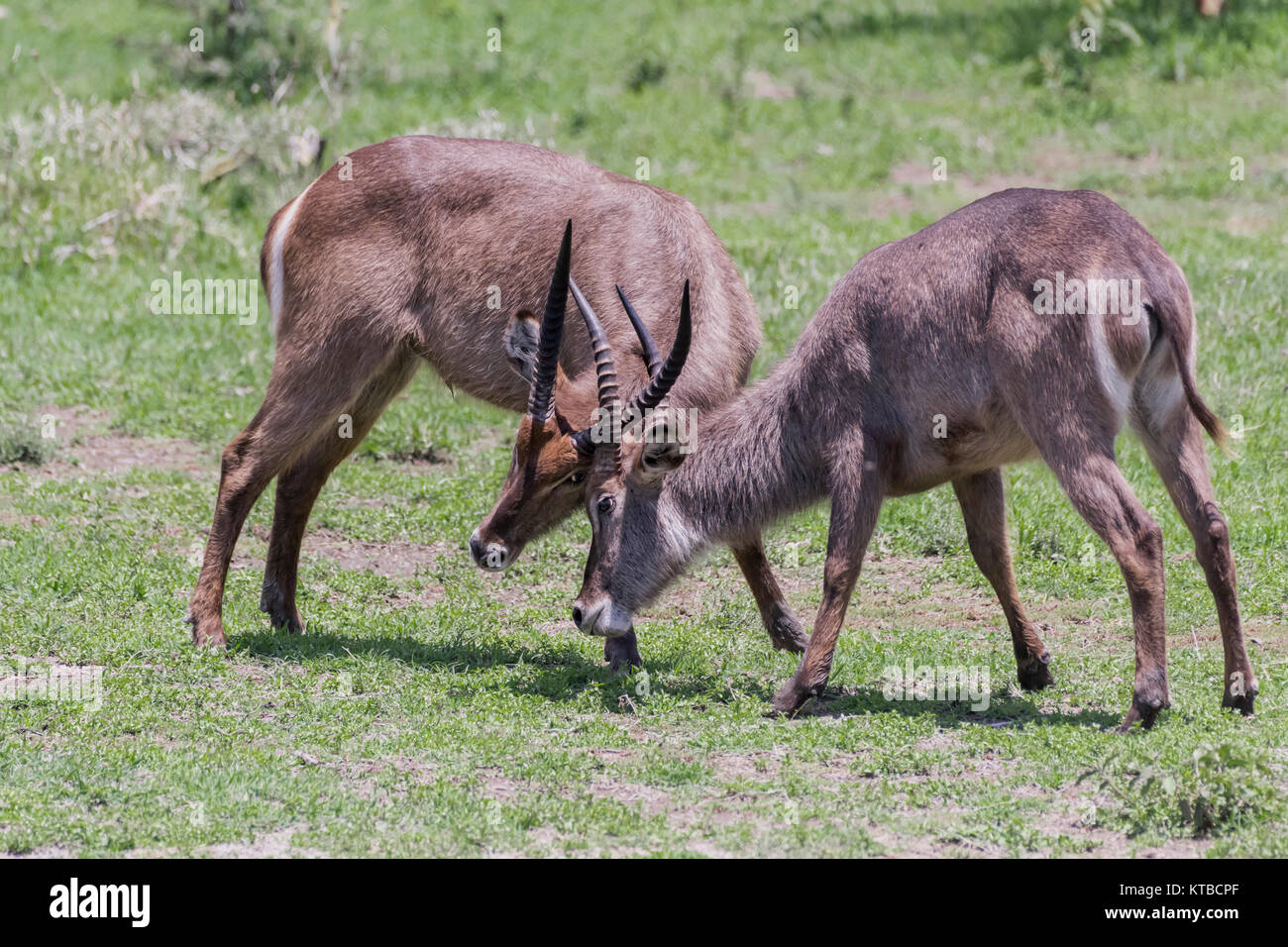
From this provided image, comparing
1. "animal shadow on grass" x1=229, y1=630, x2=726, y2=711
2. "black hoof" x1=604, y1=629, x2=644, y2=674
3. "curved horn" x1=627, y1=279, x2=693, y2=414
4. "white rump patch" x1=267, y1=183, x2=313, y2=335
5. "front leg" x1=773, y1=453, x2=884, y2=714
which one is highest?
"white rump patch" x1=267, y1=183, x2=313, y2=335

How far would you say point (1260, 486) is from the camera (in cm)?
838

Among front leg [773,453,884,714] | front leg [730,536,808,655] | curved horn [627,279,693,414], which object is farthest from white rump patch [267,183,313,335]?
front leg [773,453,884,714]

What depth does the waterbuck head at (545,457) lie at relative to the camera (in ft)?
20.1

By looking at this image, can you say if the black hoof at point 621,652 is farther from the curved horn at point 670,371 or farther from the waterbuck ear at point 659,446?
the curved horn at point 670,371

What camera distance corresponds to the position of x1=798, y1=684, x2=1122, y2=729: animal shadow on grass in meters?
5.72

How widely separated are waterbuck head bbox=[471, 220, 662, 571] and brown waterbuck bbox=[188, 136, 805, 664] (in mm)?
342

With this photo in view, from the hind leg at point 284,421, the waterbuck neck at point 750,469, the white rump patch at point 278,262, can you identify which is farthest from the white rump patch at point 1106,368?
the white rump patch at point 278,262

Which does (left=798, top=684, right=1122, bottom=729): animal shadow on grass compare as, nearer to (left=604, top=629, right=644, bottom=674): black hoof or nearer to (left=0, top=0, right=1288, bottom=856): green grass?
(left=0, top=0, right=1288, bottom=856): green grass

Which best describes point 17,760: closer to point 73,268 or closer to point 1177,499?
point 1177,499

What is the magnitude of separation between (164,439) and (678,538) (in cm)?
428

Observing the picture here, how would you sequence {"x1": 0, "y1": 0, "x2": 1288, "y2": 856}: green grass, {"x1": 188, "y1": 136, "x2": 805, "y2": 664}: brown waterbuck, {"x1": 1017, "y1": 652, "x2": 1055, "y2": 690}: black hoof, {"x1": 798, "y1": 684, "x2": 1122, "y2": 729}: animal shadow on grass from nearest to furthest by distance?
{"x1": 0, "y1": 0, "x2": 1288, "y2": 856}: green grass
{"x1": 798, "y1": 684, "x2": 1122, "y2": 729}: animal shadow on grass
{"x1": 1017, "y1": 652, "x2": 1055, "y2": 690}: black hoof
{"x1": 188, "y1": 136, "x2": 805, "y2": 664}: brown waterbuck

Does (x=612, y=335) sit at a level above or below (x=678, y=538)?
above

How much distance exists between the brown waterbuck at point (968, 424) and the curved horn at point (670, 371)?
0.08 m

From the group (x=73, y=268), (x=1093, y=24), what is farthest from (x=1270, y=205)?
(x=73, y=268)
